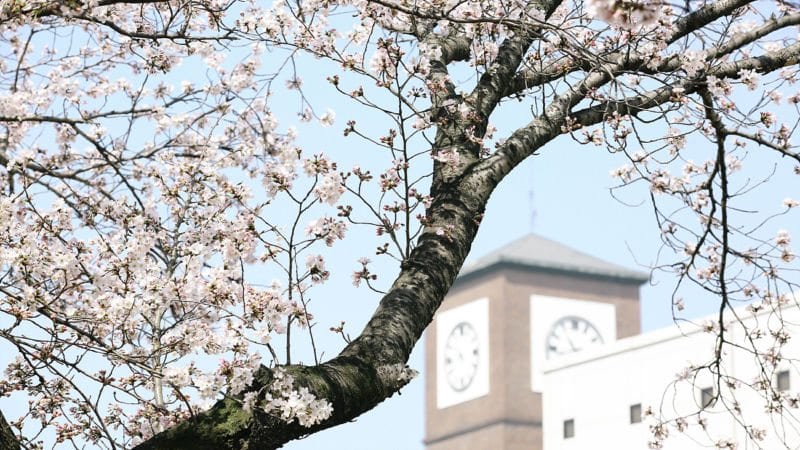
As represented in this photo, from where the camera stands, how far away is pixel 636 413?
1474 inches

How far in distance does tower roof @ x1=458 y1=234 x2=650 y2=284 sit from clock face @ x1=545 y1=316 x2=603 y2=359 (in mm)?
2549

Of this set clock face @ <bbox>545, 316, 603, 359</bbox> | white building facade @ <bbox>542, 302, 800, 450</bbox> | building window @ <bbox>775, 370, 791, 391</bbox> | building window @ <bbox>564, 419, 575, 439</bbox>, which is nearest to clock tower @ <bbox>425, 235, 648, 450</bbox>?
clock face @ <bbox>545, 316, 603, 359</bbox>

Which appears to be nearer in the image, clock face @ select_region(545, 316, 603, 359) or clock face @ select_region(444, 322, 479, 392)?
clock face @ select_region(545, 316, 603, 359)

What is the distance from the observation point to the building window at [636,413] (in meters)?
37.3

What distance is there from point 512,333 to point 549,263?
457 centimetres

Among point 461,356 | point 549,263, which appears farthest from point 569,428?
point 549,263

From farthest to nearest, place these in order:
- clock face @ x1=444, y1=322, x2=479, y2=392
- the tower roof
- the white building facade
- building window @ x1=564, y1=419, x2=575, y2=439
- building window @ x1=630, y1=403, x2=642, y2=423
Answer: clock face @ x1=444, y1=322, x2=479, y2=392
the tower roof
building window @ x1=564, y1=419, x2=575, y2=439
building window @ x1=630, y1=403, x2=642, y2=423
the white building facade

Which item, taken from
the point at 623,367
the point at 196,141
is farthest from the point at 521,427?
the point at 196,141

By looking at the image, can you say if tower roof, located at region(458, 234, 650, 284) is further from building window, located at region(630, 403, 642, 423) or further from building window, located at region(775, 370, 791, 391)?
building window, located at region(775, 370, 791, 391)

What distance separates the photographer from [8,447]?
15.7 ft

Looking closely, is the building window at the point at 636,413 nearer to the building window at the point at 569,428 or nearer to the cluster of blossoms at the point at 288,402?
the building window at the point at 569,428

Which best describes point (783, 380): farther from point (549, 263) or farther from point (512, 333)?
point (549, 263)

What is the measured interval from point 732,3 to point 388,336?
280cm

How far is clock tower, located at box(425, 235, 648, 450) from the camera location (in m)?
64.5
